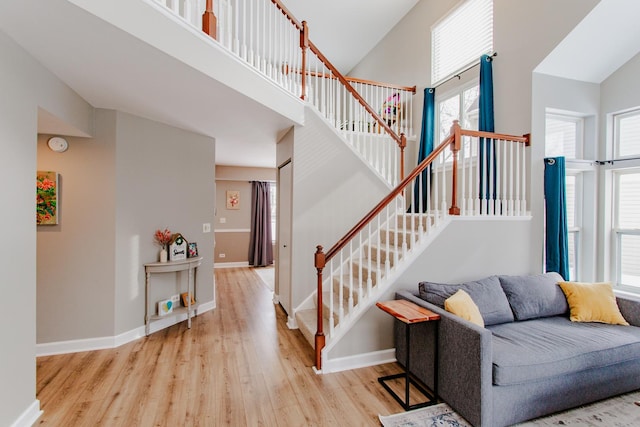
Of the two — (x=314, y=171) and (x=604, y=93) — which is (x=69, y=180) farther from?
(x=604, y=93)

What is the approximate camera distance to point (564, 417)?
215 centimetres

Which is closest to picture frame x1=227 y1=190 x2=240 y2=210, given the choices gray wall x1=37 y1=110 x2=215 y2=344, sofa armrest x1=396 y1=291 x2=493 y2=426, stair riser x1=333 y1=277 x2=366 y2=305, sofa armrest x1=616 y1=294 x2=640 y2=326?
gray wall x1=37 y1=110 x2=215 y2=344

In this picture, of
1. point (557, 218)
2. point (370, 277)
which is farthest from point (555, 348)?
point (557, 218)

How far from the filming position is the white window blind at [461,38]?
3.93m

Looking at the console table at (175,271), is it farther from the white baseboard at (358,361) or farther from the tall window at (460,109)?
the tall window at (460,109)

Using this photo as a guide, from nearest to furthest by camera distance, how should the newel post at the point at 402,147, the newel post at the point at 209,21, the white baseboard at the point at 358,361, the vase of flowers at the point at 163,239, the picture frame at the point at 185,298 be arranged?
the newel post at the point at 209,21
the white baseboard at the point at 358,361
the vase of flowers at the point at 163,239
the picture frame at the point at 185,298
the newel post at the point at 402,147

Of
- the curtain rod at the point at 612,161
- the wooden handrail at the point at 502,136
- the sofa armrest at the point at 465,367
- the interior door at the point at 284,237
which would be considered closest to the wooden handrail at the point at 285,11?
the interior door at the point at 284,237

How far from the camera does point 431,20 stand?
15.6ft

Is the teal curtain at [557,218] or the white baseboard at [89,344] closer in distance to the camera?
the white baseboard at [89,344]

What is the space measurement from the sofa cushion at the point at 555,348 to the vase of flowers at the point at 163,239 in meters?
3.52

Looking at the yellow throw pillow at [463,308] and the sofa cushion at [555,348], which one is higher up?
the yellow throw pillow at [463,308]

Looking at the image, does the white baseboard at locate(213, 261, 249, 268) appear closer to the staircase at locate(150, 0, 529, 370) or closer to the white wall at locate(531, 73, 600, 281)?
the staircase at locate(150, 0, 529, 370)

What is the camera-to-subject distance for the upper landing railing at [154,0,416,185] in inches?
104

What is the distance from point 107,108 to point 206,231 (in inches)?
73.1
